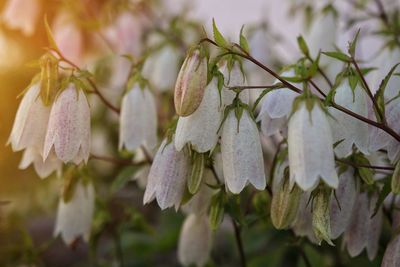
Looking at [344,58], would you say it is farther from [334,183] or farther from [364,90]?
[334,183]

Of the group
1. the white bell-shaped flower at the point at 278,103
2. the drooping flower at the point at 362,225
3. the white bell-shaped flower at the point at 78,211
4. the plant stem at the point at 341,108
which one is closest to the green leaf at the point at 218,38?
the plant stem at the point at 341,108

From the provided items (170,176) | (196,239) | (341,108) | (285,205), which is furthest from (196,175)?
(196,239)

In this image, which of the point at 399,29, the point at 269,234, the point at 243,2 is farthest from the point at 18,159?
the point at 399,29

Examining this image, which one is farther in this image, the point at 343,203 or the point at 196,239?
the point at 196,239

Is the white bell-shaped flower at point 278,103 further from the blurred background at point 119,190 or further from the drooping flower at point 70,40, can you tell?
the drooping flower at point 70,40

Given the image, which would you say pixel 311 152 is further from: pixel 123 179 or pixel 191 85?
pixel 123 179

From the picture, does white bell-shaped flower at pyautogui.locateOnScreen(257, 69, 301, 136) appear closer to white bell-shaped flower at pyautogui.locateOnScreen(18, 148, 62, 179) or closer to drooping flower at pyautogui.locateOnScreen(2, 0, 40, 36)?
white bell-shaped flower at pyautogui.locateOnScreen(18, 148, 62, 179)

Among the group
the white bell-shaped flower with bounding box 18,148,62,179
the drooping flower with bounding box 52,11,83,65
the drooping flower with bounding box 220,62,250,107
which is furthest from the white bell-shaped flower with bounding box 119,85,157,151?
the drooping flower with bounding box 52,11,83,65
